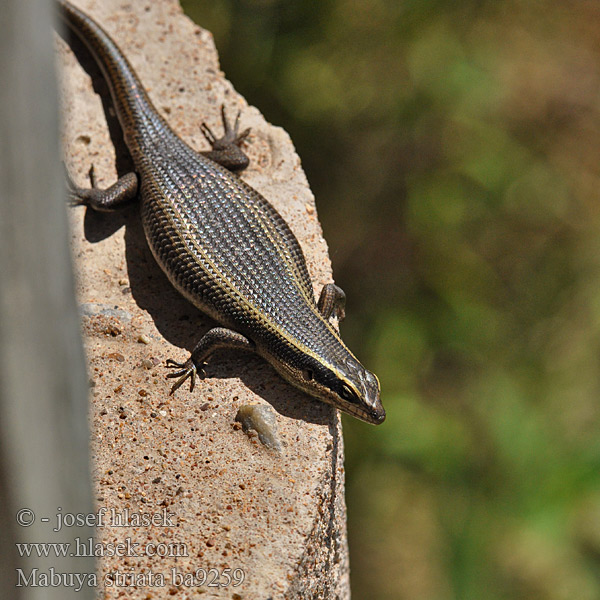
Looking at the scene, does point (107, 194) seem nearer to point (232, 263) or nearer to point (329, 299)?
point (232, 263)

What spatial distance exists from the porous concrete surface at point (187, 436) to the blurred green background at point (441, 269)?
6.27 ft

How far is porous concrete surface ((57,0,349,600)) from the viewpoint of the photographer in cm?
351

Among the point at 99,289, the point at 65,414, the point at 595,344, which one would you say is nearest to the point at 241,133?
the point at 99,289

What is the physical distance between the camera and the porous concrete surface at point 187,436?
3.51 metres

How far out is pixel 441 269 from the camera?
7.44 metres

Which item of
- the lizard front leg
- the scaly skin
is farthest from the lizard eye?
the lizard front leg

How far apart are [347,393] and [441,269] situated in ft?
11.6

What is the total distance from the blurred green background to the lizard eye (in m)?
2.56

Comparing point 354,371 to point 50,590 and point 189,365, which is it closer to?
point 189,365

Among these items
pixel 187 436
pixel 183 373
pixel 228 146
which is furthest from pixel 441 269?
pixel 187 436

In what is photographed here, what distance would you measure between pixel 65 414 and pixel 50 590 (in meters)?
0.39

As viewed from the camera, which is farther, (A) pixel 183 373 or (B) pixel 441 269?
(B) pixel 441 269

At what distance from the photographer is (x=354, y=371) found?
4.25m

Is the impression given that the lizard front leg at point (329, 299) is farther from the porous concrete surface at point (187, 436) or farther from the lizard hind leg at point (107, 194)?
the lizard hind leg at point (107, 194)
